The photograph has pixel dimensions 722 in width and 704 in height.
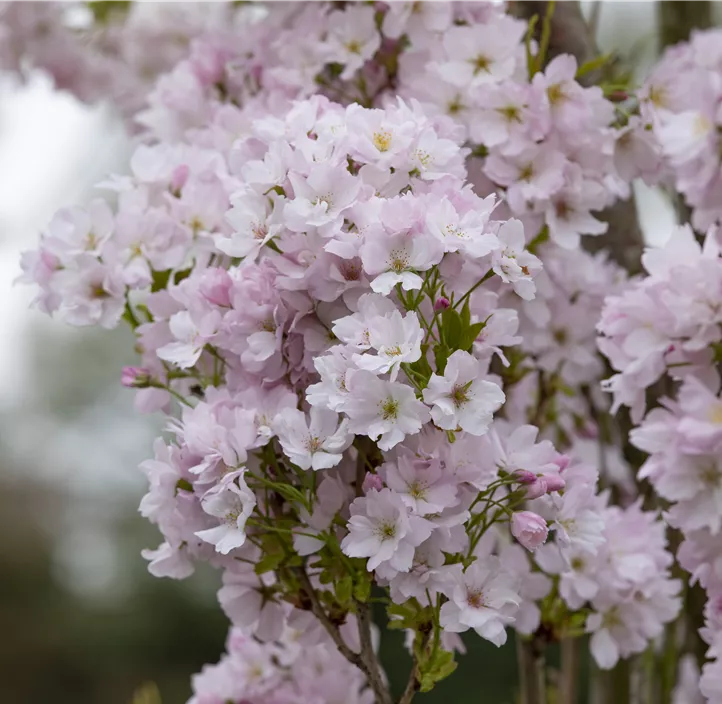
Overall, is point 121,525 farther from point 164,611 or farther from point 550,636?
point 550,636

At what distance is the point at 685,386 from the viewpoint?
1.80ft

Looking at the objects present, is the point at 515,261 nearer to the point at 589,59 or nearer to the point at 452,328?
the point at 452,328

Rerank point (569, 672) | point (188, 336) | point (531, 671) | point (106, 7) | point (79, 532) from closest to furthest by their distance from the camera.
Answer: point (188, 336) → point (531, 671) → point (569, 672) → point (106, 7) → point (79, 532)

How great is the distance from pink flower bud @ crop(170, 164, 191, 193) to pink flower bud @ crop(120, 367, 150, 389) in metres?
0.14

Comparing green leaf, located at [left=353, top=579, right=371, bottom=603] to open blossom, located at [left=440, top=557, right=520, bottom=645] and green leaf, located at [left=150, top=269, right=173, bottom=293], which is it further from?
green leaf, located at [left=150, top=269, right=173, bottom=293]

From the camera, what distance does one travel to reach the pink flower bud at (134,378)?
60cm

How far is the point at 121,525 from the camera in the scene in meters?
4.96

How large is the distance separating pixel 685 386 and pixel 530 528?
0.13m

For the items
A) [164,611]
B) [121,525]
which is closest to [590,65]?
[164,611]

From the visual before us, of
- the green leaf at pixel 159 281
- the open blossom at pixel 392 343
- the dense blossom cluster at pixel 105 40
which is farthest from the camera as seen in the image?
the dense blossom cluster at pixel 105 40

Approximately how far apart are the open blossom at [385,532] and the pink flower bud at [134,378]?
0.60 ft

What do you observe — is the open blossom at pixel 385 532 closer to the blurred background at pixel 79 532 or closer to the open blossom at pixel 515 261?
the open blossom at pixel 515 261

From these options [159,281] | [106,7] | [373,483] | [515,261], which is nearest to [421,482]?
[373,483]

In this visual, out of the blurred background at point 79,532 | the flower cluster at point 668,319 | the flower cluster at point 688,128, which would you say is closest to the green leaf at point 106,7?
the flower cluster at point 688,128
